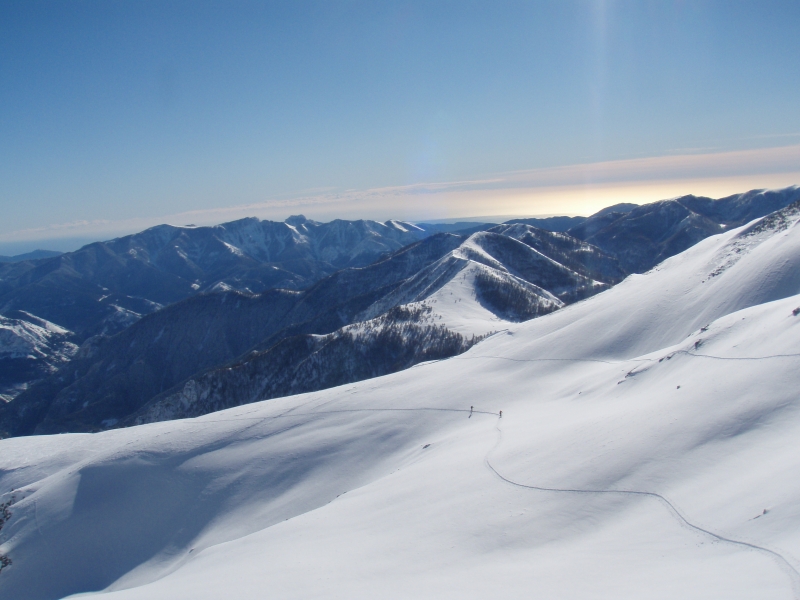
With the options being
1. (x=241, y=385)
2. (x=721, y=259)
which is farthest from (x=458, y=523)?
(x=241, y=385)

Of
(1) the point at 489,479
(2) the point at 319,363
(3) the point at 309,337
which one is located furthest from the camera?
(3) the point at 309,337

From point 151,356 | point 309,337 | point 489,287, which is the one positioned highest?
point 489,287

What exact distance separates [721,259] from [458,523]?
5760cm

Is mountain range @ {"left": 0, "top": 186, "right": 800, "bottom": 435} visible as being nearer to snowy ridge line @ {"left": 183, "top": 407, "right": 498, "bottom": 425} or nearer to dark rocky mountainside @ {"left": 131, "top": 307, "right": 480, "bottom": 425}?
dark rocky mountainside @ {"left": 131, "top": 307, "right": 480, "bottom": 425}

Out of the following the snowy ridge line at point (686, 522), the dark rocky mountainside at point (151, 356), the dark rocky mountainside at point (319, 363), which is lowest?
the dark rocky mountainside at point (151, 356)

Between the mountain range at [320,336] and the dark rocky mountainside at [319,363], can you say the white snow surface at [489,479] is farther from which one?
the mountain range at [320,336]

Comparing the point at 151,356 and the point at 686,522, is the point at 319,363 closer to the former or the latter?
the point at 686,522

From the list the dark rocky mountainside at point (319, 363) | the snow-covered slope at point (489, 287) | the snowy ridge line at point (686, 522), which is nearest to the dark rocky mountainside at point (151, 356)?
the snow-covered slope at point (489, 287)

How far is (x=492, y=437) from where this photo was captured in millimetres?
28609

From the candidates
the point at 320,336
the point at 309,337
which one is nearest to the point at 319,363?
the point at 320,336

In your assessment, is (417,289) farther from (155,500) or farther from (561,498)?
(561,498)

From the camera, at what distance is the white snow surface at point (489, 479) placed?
13492 mm

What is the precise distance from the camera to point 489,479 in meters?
21.7

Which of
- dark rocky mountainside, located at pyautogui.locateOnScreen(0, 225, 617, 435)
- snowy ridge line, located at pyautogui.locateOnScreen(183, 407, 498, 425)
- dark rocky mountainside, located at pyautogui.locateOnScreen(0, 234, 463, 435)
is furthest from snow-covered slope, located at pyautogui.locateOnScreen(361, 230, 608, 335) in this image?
snowy ridge line, located at pyautogui.locateOnScreen(183, 407, 498, 425)
